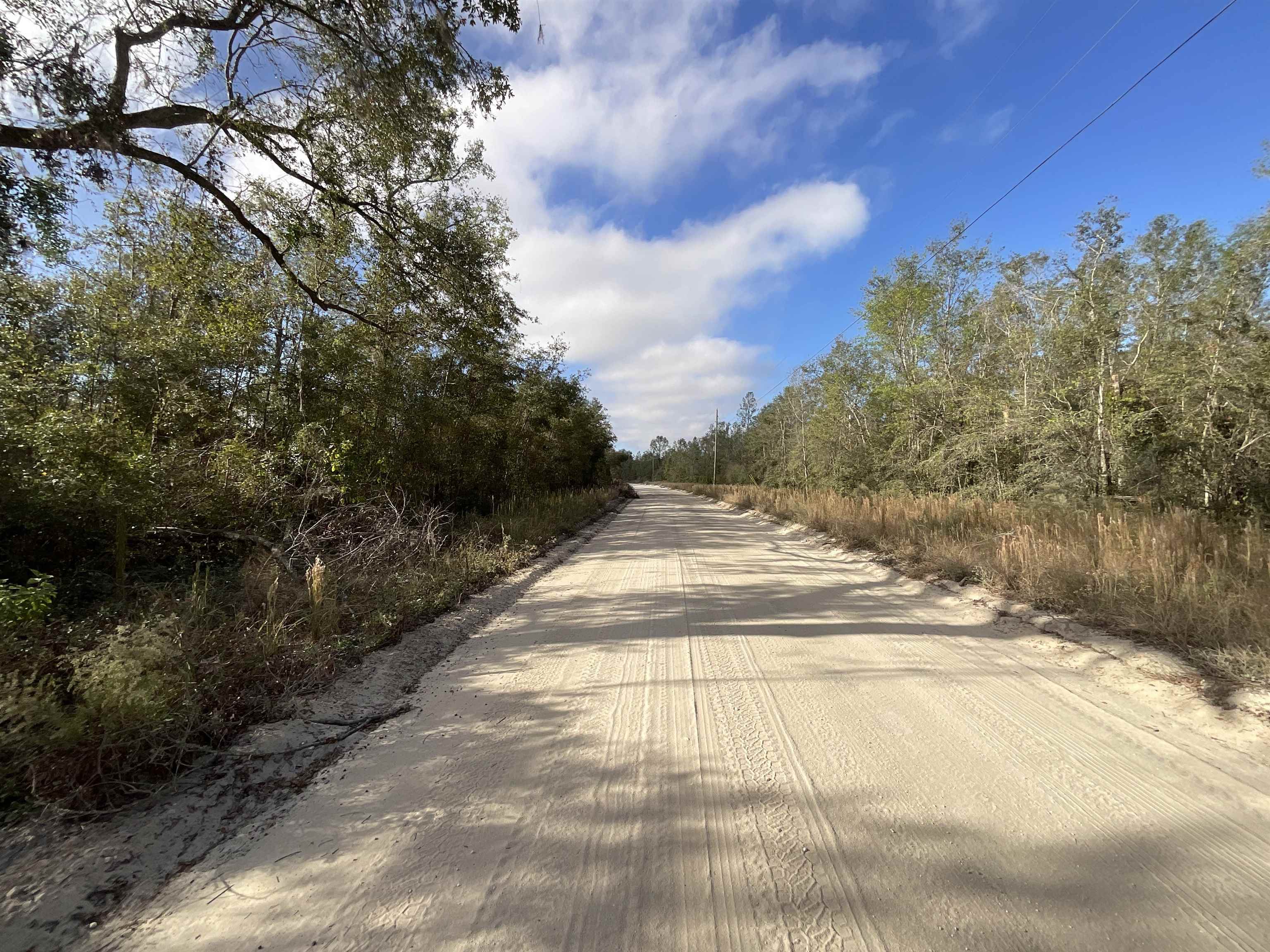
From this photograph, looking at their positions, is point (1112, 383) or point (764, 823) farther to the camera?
point (1112, 383)

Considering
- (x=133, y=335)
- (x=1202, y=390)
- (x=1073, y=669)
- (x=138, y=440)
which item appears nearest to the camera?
(x=1073, y=669)

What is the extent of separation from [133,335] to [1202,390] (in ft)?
46.0

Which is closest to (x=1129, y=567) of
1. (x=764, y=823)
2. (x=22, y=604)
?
(x=764, y=823)

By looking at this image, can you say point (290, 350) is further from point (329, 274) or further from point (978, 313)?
point (978, 313)

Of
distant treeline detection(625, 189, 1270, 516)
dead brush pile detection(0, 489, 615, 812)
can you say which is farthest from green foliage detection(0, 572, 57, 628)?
distant treeline detection(625, 189, 1270, 516)

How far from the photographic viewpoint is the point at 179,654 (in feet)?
9.12

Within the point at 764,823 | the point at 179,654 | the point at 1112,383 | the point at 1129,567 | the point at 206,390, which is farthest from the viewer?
the point at 1112,383

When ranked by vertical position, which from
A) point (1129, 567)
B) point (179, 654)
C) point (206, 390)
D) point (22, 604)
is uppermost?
point (206, 390)

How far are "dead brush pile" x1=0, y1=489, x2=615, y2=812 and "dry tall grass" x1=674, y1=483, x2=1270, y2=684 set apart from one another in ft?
19.5

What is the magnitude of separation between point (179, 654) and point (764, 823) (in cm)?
314

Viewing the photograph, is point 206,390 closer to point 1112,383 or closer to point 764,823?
point 764,823

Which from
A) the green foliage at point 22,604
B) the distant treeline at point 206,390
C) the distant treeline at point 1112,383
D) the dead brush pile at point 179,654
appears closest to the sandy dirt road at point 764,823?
the dead brush pile at point 179,654

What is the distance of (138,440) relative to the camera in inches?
185

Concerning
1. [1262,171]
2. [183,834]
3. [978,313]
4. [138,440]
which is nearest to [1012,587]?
[1262,171]
